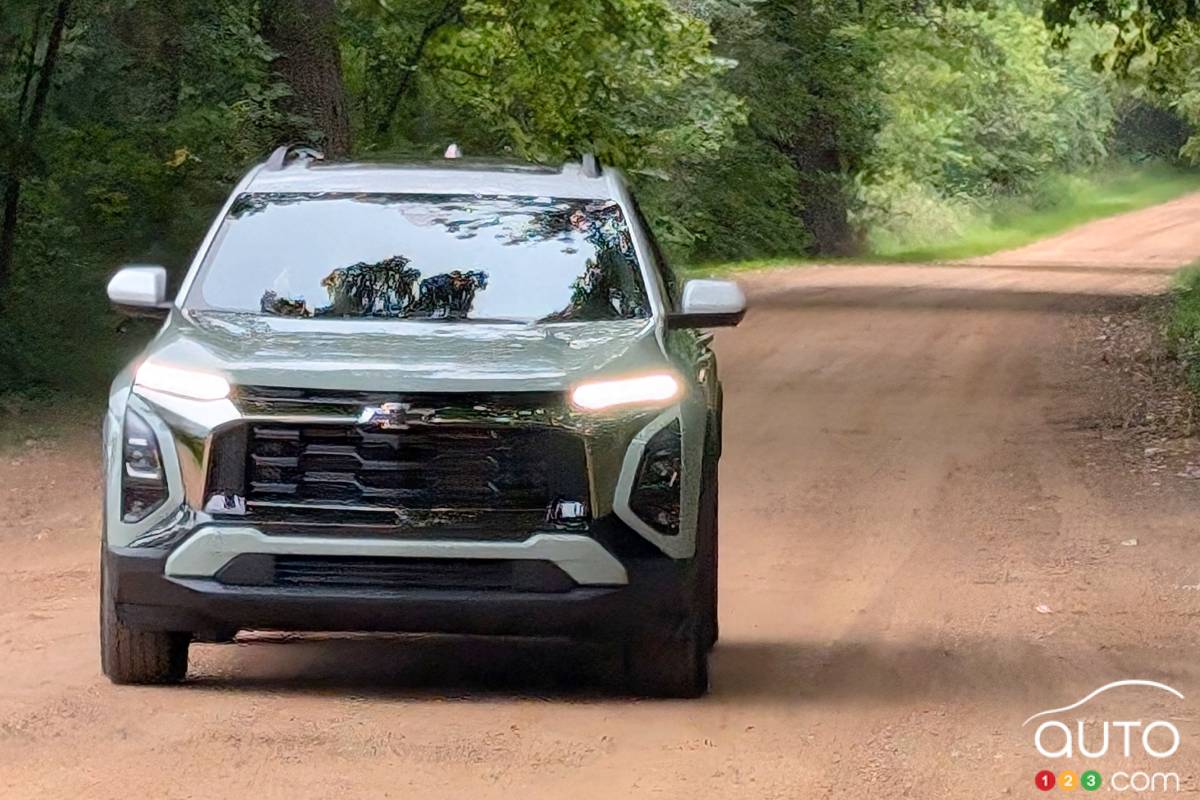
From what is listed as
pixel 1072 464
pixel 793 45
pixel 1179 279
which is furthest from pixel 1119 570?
pixel 793 45

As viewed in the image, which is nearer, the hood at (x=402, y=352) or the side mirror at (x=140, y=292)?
the hood at (x=402, y=352)

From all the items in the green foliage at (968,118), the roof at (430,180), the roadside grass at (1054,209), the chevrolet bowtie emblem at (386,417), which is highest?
the roof at (430,180)

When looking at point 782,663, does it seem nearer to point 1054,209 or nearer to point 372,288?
point 372,288

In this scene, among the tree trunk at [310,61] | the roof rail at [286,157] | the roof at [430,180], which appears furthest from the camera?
the tree trunk at [310,61]

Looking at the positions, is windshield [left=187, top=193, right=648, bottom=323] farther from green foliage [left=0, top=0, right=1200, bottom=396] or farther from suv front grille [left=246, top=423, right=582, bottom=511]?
green foliage [left=0, top=0, right=1200, bottom=396]

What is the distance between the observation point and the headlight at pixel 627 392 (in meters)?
7.29

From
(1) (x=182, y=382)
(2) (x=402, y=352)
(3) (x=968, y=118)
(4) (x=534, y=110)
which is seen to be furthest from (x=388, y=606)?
(3) (x=968, y=118)

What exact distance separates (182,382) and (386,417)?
0.68 metres

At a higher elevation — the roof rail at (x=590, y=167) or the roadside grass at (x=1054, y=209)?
the roof rail at (x=590, y=167)

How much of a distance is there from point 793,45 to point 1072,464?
28379 millimetres

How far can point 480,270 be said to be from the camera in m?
8.31

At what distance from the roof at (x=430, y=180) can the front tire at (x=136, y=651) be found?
6.15 feet

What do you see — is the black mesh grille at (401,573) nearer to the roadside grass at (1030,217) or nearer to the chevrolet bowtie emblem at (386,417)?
the chevrolet bowtie emblem at (386,417)

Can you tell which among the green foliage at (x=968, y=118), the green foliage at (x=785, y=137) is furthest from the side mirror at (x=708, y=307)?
the green foliage at (x=785, y=137)
